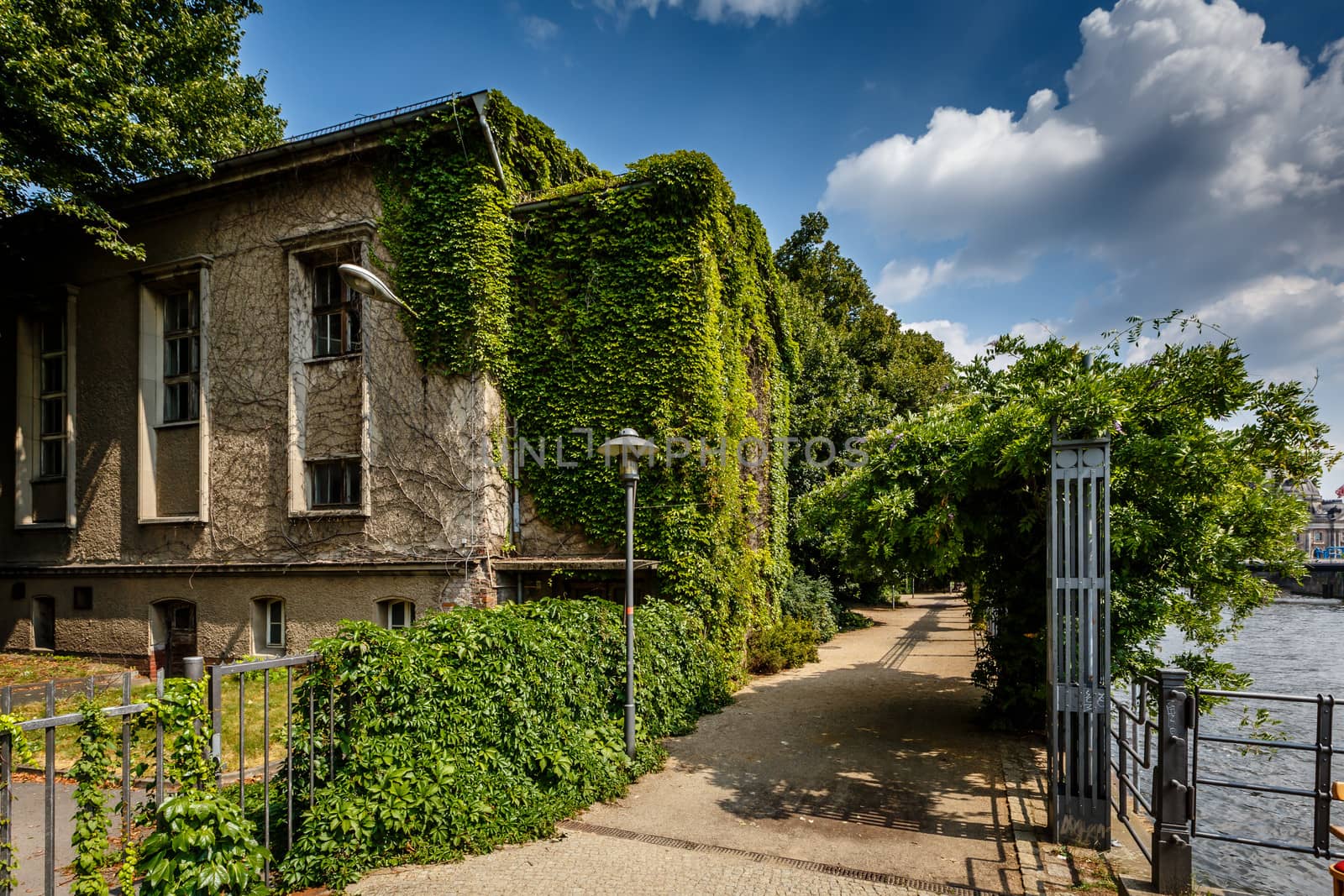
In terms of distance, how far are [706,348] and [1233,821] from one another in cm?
882

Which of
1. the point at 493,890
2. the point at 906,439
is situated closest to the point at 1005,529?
the point at 906,439

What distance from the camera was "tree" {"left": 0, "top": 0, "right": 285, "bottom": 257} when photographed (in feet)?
37.0

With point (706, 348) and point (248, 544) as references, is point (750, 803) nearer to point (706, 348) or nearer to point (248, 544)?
point (706, 348)

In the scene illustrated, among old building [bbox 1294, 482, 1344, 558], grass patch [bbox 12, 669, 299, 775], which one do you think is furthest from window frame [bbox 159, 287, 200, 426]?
old building [bbox 1294, 482, 1344, 558]

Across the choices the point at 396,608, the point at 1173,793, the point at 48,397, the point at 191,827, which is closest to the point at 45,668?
the point at 48,397

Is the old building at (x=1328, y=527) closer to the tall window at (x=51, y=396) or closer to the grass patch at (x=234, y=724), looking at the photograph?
the grass patch at (x=234, y=724)

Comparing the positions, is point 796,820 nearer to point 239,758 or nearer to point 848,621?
point 239,758

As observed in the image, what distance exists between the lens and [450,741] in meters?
5.71

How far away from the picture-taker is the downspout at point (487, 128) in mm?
10906

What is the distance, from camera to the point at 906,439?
7984 mm

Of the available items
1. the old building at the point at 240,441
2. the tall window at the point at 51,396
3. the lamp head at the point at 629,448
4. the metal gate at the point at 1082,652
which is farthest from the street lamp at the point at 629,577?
the tall window at the point at 51,396

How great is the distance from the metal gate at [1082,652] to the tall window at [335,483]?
10.7 m

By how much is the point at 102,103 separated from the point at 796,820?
14.9 m

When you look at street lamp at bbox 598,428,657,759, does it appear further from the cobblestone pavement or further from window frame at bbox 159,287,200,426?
window frame at bbox 159,287,200,426
